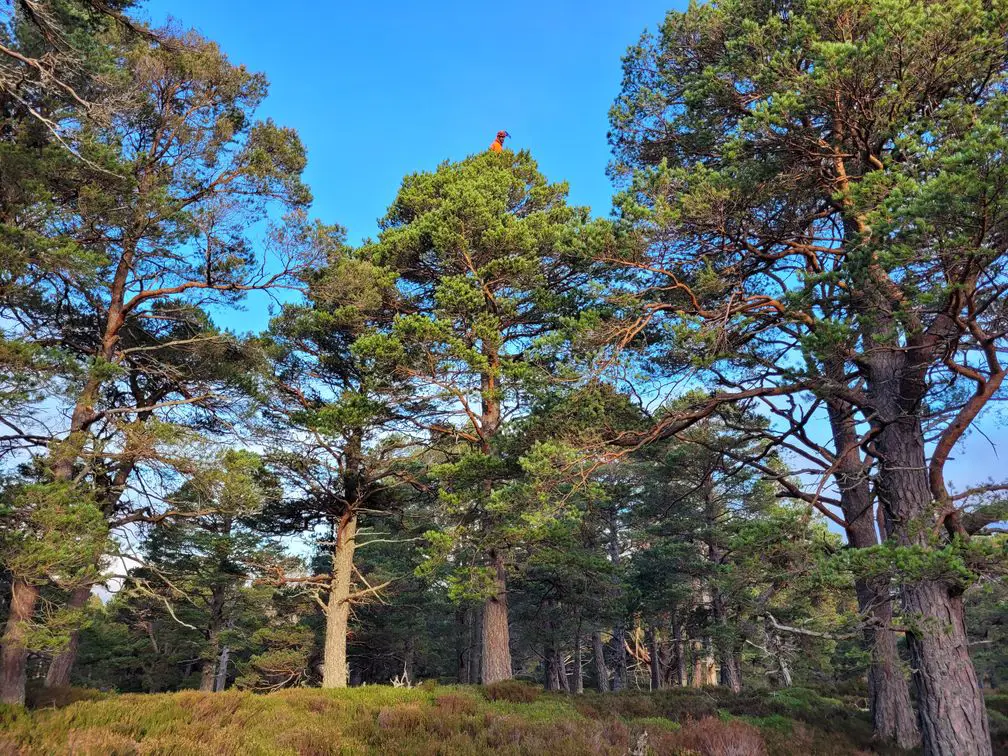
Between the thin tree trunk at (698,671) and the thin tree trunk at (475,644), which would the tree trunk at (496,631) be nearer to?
the thin tree trunk at (475,644)

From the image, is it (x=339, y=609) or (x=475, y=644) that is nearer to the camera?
(x=339, y=609)

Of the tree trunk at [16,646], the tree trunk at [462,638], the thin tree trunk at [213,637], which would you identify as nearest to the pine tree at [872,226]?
the tree trunk at [16,646]

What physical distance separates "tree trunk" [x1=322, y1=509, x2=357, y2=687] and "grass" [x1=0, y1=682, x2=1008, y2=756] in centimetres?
292

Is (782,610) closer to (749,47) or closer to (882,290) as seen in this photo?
(882,290)

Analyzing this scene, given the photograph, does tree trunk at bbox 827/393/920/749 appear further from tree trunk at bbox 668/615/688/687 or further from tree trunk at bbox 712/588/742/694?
tree trunk at bbox 668/615/688/687

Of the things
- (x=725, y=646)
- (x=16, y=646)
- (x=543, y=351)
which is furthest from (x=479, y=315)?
(x=725, y=646)

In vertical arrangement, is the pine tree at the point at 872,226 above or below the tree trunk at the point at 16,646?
above

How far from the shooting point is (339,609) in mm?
15109

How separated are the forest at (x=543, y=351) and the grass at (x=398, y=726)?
0.32 ft

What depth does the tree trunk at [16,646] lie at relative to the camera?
877cm

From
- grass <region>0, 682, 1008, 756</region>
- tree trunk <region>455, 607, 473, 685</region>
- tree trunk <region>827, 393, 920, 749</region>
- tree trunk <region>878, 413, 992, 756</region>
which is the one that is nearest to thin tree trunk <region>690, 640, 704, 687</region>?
tree trunk <region>455, 607, 473, 685</region>

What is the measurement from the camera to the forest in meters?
6.43

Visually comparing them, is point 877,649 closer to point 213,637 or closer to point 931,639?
point 931,639

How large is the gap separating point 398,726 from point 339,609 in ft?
26.6
